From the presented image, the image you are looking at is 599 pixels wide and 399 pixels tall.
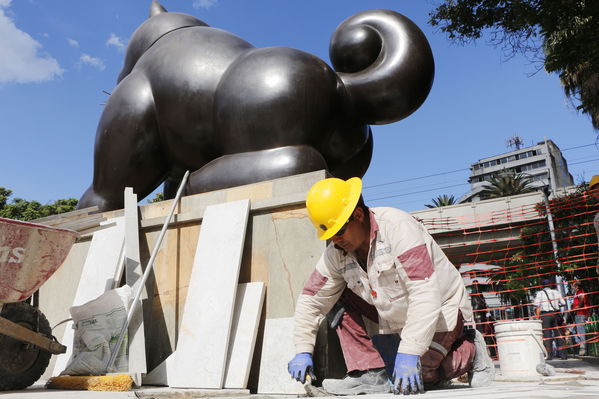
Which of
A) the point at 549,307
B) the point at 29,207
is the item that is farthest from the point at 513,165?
the point at 549,307

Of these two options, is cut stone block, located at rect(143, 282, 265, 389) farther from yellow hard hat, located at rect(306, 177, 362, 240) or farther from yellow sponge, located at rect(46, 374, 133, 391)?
yellow hard hat, located at rect(306, 177, 362, 240)

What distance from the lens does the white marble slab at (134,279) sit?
3.85 metres

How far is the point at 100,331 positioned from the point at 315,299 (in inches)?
71.0

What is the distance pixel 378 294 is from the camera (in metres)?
2.91

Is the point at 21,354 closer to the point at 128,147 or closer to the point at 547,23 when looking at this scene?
the point at 128,147

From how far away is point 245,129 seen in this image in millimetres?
4723

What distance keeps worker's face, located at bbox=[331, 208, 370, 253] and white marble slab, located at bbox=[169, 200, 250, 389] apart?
118 cm

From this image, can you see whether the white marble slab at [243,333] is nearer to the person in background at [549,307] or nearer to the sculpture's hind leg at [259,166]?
the sculpture's hind leg at [259,166]

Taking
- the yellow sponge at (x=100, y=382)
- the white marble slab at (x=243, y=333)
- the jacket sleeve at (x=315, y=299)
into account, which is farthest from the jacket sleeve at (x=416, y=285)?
the yellow sponge at (x=100, y=382)

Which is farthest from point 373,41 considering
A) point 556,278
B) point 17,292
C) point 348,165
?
point 556,278

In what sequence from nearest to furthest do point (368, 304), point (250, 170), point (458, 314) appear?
point (458, 314) → point (368, 304) → point (250, 170)

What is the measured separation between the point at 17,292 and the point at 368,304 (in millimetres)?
2192

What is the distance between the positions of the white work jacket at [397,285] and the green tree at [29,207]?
2548 cm

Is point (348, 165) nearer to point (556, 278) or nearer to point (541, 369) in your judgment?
point (541, 369)
